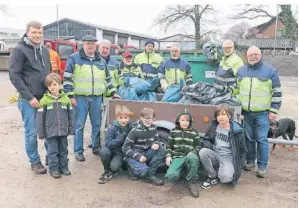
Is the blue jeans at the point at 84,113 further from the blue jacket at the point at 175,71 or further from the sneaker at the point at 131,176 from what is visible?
the blue jacket at the point at 175,71

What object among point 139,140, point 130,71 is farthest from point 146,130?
point 130,71

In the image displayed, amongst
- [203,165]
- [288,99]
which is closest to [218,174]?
[203,165]

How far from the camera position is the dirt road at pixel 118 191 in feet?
12.8

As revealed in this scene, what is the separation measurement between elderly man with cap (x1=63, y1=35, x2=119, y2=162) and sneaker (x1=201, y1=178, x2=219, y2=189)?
178 cm

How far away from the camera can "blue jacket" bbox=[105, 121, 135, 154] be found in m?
4.51

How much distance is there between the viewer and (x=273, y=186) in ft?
14.8

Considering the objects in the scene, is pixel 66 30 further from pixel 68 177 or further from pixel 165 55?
pixel 68 177

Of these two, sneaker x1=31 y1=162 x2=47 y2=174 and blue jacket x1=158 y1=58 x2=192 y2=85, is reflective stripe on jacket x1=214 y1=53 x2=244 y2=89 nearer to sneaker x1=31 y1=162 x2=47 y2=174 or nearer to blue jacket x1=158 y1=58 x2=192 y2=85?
blue jacket x1=158 y1=58 x2=192 y2=85

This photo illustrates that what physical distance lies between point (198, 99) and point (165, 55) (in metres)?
3.69

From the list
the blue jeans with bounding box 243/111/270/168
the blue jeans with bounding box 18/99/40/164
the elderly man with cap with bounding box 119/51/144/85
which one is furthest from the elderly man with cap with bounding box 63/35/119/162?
the blue jeans with bounding box 243/111/270/168

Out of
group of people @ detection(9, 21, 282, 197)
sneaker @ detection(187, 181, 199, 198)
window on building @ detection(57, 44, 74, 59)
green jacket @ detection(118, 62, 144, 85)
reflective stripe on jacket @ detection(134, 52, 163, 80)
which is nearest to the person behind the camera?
sneaker @ detection(187, 181, 199, 198)

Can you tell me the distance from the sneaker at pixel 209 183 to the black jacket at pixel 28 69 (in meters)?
2.32

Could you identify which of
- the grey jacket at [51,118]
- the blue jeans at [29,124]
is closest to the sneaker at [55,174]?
the blue jeans at [29,124]

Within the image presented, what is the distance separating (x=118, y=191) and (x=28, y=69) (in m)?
1.87
